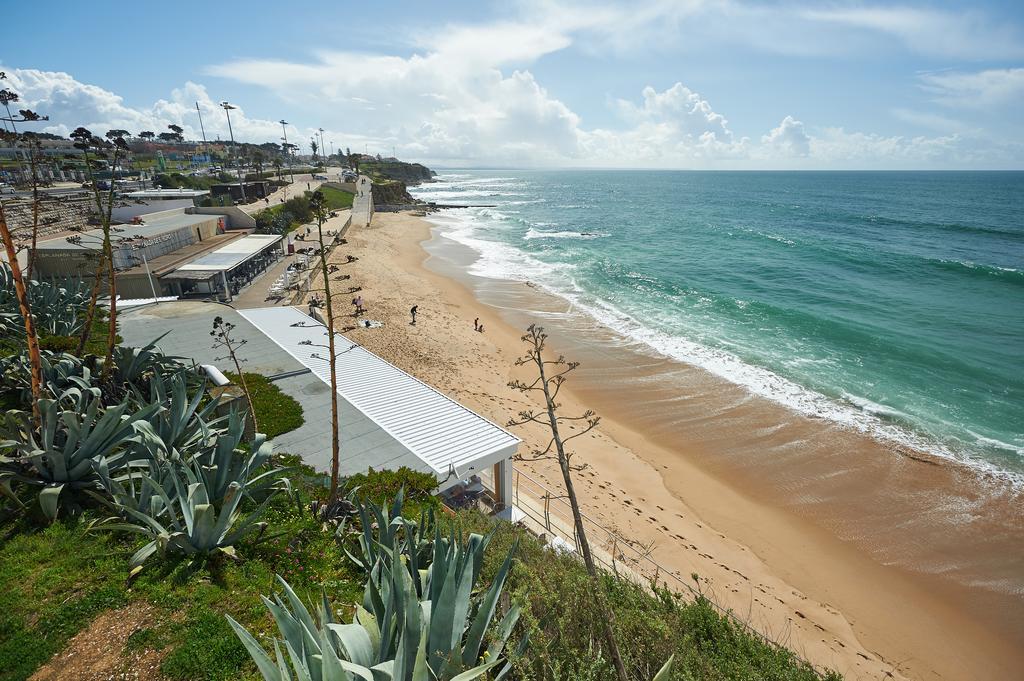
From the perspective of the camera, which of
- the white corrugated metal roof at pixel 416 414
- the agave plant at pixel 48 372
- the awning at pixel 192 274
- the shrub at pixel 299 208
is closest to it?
the agave plant at pixel 48 372

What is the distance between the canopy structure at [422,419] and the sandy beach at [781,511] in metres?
4.08

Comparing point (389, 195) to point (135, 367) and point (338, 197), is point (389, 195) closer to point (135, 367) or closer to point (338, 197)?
point (338, 197)

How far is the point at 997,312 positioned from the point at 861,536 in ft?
89.4

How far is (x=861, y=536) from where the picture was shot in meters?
12.6

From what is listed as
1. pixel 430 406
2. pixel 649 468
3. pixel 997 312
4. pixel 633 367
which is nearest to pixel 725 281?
pixel 997 312

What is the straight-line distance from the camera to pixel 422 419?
1066cm

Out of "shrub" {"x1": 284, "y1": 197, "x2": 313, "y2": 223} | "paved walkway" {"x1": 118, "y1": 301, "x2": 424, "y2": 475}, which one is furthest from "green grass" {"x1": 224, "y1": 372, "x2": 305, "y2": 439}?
"shrub" {"x1": 284, "y1": 197, "x2": 313, "y2": 223}

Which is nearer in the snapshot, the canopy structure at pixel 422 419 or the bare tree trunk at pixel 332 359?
the bare tree trunk at pixel 332 359

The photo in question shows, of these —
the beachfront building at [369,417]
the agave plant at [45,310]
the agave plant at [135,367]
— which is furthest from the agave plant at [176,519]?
the agave plant at [45,310]

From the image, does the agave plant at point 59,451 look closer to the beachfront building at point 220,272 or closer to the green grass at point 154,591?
the green grass at point 154,591

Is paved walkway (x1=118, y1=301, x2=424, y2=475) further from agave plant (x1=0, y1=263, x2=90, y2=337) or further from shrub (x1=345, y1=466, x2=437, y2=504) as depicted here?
agave plant (x1=0, y1=263, x2=90, y2=337)

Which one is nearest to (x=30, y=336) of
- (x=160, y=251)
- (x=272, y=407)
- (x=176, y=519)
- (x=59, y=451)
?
(x=59, y=451)

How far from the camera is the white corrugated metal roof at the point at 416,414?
934cm

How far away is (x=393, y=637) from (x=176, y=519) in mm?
3401
